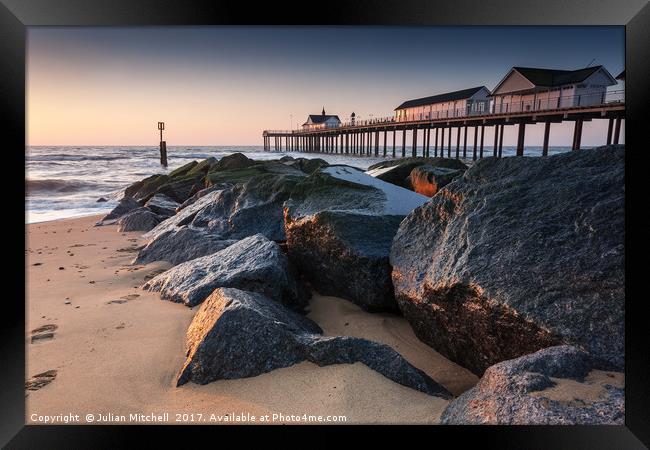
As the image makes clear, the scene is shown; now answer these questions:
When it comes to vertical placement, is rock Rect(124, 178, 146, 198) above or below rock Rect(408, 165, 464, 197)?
below

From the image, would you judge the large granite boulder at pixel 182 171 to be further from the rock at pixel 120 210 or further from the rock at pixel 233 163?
the rock at pixel 120 210

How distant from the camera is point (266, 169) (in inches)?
377

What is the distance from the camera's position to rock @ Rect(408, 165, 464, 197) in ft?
24.5

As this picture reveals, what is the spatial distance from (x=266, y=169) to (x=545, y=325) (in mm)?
8154

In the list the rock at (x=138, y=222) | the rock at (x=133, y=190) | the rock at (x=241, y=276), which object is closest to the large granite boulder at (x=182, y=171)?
the rock at (x=133, y=190)

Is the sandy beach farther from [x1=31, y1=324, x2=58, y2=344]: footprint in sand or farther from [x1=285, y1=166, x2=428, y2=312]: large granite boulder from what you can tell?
[x1=285, y1=166, x2=428, y2=312]: large granite boulder

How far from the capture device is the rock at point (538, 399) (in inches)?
65.8

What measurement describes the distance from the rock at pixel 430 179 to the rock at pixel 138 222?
5.40 metres

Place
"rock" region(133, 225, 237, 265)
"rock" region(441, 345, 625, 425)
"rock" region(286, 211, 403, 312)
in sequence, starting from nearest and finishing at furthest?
1. "rock" region(441, 345, 625, 425)
2. "rock" region(286, 211, 403, 312)
3. "rock" region(133, 225, 237, 265)

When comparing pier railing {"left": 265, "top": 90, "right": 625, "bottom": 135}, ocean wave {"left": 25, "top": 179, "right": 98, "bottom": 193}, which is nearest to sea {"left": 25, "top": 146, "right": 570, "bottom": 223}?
ocean wave {"left": 25, "top": 179, "right": 98, "bottom": 193}

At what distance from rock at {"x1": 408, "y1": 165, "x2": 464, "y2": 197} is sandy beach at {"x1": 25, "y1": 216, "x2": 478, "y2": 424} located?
14.4ft

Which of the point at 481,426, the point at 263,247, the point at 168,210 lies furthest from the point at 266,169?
the point at 481,426

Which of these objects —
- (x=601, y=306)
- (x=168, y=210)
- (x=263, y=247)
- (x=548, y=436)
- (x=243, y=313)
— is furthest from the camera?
(x=168, y=210)
